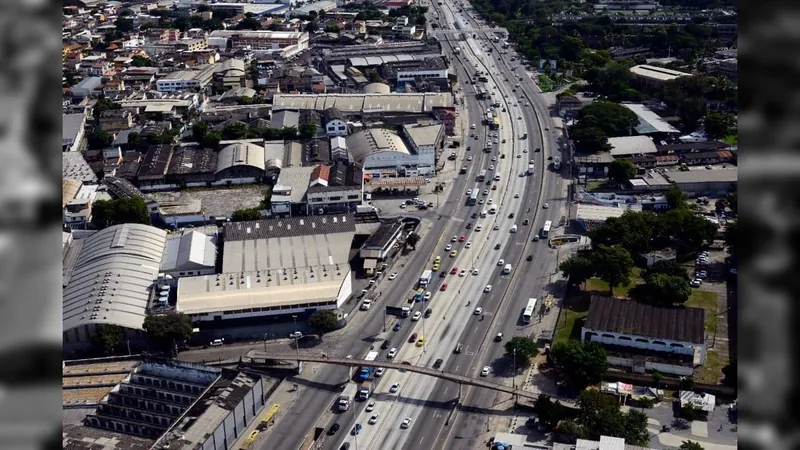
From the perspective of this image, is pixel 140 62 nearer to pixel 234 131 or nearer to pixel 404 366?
pixel 234 131

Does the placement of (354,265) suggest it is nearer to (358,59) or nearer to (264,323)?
(264,323)

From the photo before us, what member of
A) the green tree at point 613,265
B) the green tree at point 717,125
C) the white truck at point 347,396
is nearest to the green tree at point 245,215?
the white truck at point 347,396

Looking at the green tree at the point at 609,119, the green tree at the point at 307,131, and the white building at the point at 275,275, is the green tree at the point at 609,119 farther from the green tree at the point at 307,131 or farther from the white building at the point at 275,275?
the white building at the point at 275,275

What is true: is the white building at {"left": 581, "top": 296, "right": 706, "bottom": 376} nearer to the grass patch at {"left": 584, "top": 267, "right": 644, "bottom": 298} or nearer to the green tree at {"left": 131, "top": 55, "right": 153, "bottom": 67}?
the grass patch at {"left": 584, "top": 267, "right": 644, "bottom": 298}

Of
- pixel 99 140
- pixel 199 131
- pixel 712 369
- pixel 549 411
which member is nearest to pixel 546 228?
pixel 712 369

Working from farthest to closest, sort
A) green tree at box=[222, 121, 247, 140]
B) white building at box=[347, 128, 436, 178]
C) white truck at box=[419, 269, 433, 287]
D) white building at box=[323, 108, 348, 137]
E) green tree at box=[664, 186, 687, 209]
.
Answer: white building at box=[323, 108, 348, 137]
green tree at box=[222, 121, 247, 140]
white building at box=[347, 128, 436, 178]
green tree at box=[664, 186, 687, 209]
white truck at box=[419, 269, 433, 287]

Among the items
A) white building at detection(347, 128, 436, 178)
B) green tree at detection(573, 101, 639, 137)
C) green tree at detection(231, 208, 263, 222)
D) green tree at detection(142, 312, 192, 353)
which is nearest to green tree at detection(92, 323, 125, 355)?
green tree at detection(142, 312, 192, 353)
